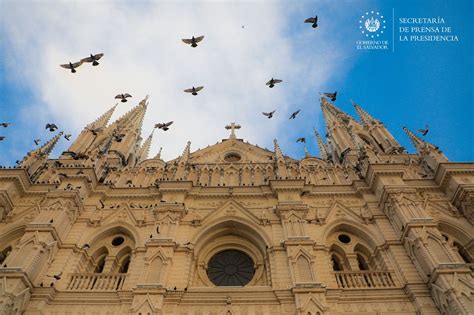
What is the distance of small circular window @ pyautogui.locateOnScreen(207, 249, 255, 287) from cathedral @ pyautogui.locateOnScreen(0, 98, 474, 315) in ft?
0.25

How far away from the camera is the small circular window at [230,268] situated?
1691 centimetres

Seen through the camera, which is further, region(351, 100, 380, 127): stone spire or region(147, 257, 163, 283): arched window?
region(351, 100, 380, 127): stone spire

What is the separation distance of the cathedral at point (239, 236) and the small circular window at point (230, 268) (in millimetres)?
76

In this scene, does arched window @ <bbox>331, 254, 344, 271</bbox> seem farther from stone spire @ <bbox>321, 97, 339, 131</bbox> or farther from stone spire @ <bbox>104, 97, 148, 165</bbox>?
stone spire @ <bbox>104, 97, 148, 165</bbox>

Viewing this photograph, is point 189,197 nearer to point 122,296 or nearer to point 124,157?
point 122,296

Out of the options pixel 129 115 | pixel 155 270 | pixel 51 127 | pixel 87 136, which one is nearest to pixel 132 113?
pixel 129 115

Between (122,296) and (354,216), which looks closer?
(122,296)

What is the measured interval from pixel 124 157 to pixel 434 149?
897 inches

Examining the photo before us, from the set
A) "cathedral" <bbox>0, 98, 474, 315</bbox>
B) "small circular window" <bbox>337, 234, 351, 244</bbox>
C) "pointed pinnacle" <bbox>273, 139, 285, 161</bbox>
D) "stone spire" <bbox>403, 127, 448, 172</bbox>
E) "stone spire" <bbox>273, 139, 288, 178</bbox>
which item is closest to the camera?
"cathedral" <bbox>0, 98, 474, 315</bbox>

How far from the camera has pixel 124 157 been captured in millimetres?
27531

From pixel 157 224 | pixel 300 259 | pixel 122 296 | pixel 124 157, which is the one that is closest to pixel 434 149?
pixel 300 259

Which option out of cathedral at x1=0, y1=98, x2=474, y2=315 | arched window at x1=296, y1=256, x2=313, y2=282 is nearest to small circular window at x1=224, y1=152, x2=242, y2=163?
cathedral at x1=0, y1=98, x2=474, y2=315

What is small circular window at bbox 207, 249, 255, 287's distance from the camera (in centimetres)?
1691

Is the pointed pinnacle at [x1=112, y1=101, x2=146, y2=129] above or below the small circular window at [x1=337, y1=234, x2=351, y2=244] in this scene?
above
